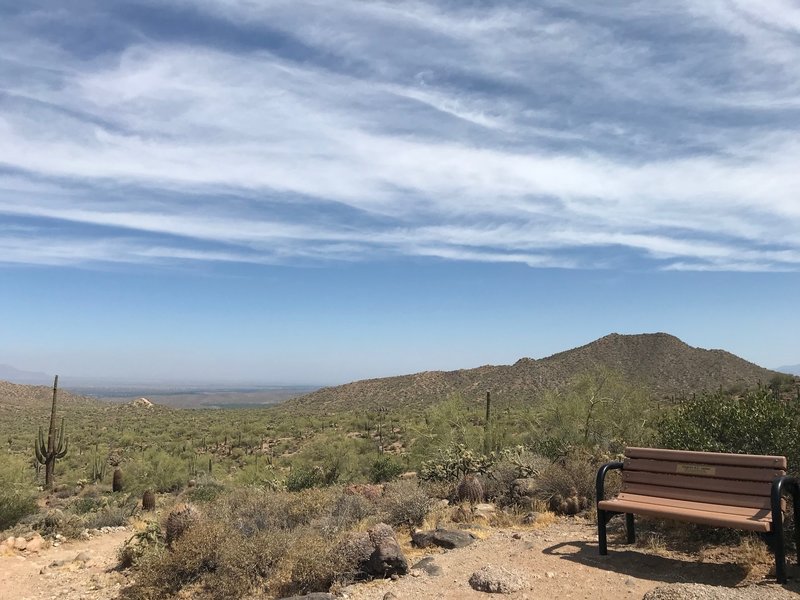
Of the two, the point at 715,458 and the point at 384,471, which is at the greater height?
the point at 715,458

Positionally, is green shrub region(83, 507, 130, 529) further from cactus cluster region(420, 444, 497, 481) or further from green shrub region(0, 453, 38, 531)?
cactus cluster region(420, 444, 497, 481)

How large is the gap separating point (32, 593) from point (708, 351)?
2225 inches

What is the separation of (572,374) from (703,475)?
4536cm

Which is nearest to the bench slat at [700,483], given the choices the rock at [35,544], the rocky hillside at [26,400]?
the rock at [35,544]

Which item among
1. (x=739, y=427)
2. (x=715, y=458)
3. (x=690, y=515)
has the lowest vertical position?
(x=690, y=515)

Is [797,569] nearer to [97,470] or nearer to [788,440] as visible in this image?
[788,440]

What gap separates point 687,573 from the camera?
6340 millimetres

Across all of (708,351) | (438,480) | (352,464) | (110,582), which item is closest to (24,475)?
(352,464)

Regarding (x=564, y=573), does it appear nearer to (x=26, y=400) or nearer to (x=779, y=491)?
(x=779, y=491)

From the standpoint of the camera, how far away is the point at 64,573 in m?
10.1

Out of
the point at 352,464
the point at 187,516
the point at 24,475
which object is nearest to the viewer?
the point at 187,516

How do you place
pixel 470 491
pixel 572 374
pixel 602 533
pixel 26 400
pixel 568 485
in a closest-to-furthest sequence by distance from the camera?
1. pixel 602 533
2. pixel 568 485
3. pixel 470 491
4. pixel 572 374
5. pixel 26 400

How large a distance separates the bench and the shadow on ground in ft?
0.65

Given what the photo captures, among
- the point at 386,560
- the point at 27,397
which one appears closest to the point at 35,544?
the point at 386,560
